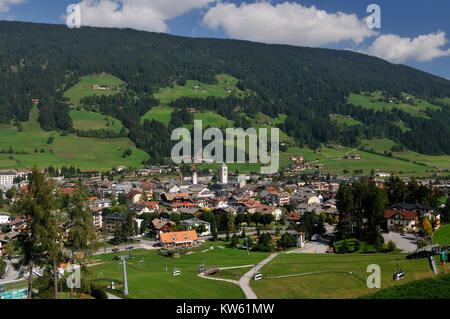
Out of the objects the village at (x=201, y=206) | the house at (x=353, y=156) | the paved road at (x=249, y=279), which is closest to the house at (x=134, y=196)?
the village at (x=201, y=206)

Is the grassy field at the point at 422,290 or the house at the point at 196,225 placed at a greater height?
the grassy field at the point at 422,290

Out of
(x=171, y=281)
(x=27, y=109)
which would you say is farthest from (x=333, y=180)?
(x=27, y=109)

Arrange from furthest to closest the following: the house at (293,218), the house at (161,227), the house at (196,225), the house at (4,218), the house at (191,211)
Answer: the house at (191,211), the house at (4,218), the house at (293,218), the house at (196,225), the house at (161,227)

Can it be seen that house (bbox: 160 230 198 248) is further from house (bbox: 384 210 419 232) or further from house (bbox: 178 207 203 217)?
house (bbox: 384 210 419 232)

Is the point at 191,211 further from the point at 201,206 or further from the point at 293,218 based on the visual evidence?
the point at 293,218

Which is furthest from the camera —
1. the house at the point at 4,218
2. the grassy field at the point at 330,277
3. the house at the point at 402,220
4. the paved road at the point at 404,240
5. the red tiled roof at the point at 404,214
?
the house at the point at 4,218

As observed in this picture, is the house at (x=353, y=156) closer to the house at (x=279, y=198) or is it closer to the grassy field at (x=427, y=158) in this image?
the grassy field at (x=427, y=158)

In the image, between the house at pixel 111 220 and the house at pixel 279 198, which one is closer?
the house at pixel 111 220

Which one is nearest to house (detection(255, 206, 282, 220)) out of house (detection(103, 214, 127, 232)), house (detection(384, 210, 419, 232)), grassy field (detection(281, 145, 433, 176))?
house (detection(384, 210, 419, 232))

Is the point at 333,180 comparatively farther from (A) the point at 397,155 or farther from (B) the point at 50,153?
(B) the point at 50,153
